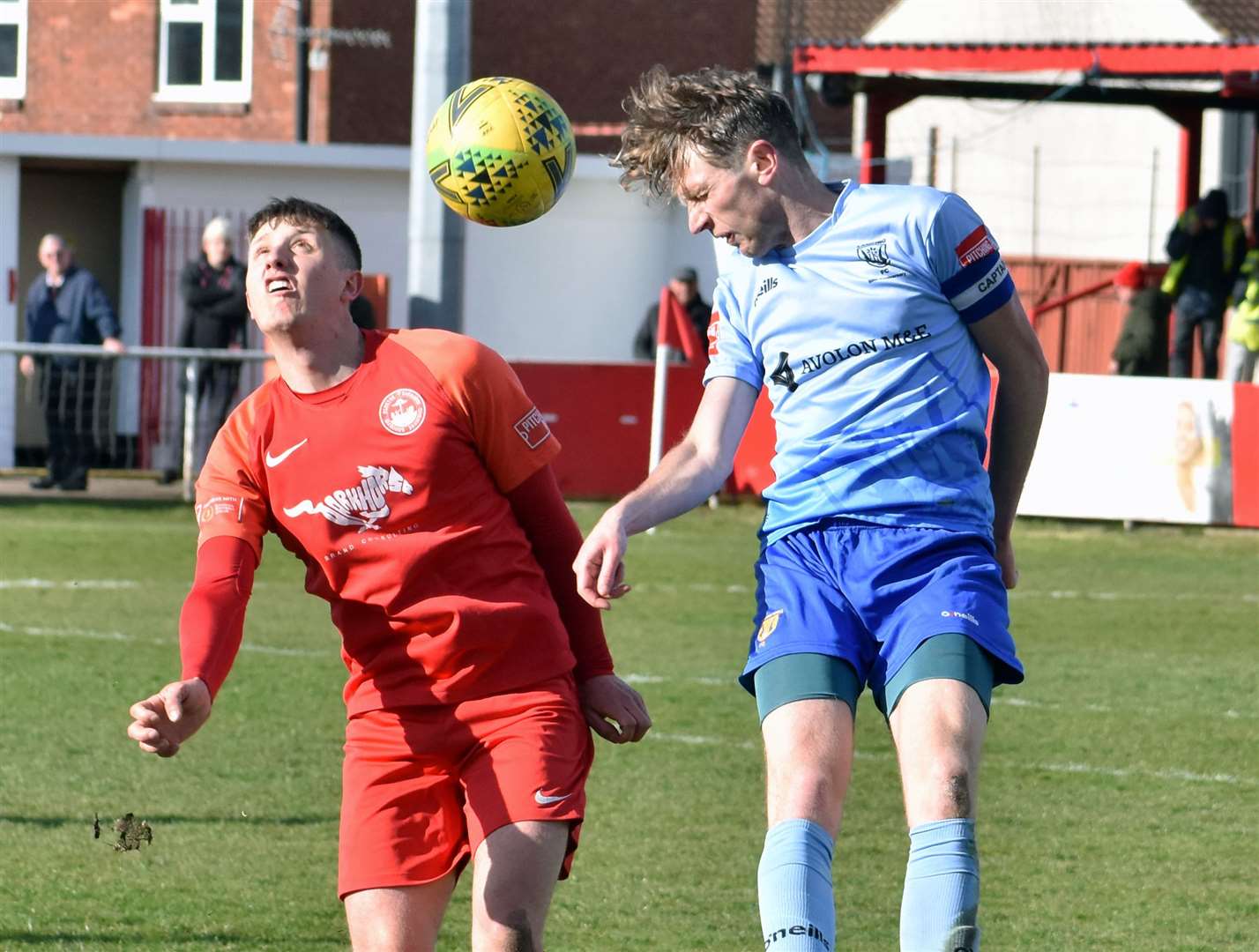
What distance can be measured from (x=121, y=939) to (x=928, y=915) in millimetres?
2578

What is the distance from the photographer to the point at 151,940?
5688mm

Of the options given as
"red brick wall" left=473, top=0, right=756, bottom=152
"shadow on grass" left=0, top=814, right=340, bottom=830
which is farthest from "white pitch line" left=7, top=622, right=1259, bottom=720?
"red brick wall" left=473, top=0, right=756, bottom=152

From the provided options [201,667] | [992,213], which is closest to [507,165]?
[201,667]

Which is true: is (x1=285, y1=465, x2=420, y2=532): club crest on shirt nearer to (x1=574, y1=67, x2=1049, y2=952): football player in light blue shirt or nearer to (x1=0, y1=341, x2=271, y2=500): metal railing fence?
(x1=574, y1=67, x2=1049, y2=952): football player in light blue shirt

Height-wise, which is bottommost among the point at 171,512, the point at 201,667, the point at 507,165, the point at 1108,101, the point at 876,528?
the point at 171,512

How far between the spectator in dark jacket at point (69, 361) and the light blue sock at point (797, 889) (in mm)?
13528

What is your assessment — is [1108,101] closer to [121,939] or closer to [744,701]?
[744,701]

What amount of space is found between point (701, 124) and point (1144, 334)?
1691 centimetres

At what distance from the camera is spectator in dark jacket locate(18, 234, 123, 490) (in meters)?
17.2

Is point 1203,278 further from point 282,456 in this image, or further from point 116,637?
point 282,456

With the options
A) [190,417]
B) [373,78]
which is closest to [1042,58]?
[190,417]

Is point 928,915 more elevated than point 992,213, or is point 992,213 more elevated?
point 992,213

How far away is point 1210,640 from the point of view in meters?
11.3

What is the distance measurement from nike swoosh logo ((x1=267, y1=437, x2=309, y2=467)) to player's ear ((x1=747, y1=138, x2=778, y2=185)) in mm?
1081
